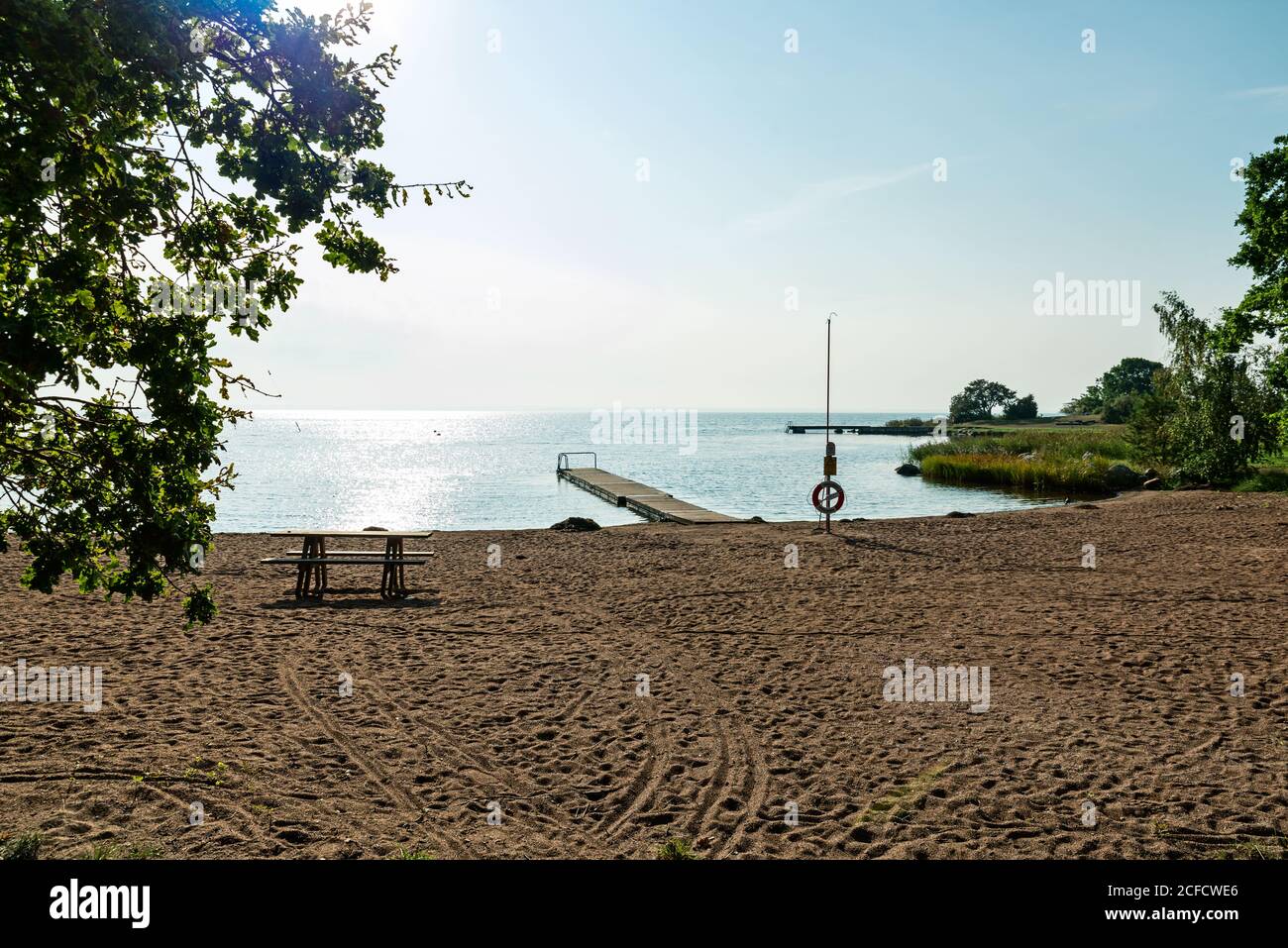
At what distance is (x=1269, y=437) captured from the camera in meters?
29.1

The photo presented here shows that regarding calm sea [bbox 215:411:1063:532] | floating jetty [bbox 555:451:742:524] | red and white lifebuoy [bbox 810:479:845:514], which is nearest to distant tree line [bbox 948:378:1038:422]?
calm sea [bbox 215:411:1063:532]

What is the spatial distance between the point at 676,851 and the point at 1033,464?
37.7m

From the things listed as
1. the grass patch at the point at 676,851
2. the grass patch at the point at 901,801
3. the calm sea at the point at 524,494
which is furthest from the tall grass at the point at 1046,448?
the grass patch at the point at 676,851

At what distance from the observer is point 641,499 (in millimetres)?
33344

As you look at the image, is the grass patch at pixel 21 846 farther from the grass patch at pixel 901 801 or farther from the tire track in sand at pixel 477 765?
the grass patch at pixel 901 801

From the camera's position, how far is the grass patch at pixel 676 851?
14.9 ft

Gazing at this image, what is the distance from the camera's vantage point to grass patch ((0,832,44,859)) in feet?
14.1

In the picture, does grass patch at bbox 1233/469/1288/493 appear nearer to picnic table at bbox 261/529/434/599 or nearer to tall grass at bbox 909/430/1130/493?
tall grass at bbox 909/430/1130/493

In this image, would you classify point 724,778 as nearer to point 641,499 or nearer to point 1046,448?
point 641,499

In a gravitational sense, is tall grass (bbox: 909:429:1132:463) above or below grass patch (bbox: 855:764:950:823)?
above

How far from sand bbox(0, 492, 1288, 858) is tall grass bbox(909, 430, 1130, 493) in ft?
78.8

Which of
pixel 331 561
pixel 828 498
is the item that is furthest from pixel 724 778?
pixel 828 498
